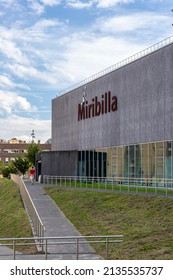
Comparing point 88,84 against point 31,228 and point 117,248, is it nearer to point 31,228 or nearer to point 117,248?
point 31,228

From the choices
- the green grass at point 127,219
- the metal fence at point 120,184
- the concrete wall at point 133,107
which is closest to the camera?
the green grass at point 127,219

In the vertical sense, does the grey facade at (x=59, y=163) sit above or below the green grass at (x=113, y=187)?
above

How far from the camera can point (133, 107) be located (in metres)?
43.7

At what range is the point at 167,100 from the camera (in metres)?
38.2

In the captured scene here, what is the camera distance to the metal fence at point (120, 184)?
31.5m

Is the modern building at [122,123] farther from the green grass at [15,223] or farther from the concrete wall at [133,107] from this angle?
the green grass at [15,223]

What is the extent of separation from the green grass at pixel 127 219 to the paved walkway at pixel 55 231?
0.39 meters

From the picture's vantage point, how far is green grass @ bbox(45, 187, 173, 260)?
19.7 metres

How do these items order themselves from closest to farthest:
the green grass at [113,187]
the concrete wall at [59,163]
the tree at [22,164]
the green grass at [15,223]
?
the green grass at [15,223], the green grass at [113,187], the concrete wall at [59,163], the tree at [22,164]

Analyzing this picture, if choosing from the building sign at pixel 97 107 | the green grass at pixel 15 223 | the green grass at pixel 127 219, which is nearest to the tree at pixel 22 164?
the building sign at pixel 97 107

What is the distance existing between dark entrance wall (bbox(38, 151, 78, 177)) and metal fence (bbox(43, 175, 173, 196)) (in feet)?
21.4

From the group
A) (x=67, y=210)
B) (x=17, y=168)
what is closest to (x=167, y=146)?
(x=67, y=210)

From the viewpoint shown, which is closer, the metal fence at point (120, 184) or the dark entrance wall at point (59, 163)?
the metal fence at point (120, 184)

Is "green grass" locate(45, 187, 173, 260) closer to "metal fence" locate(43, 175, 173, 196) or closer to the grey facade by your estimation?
"metal fence" locate(43, 175, 173, 196)
